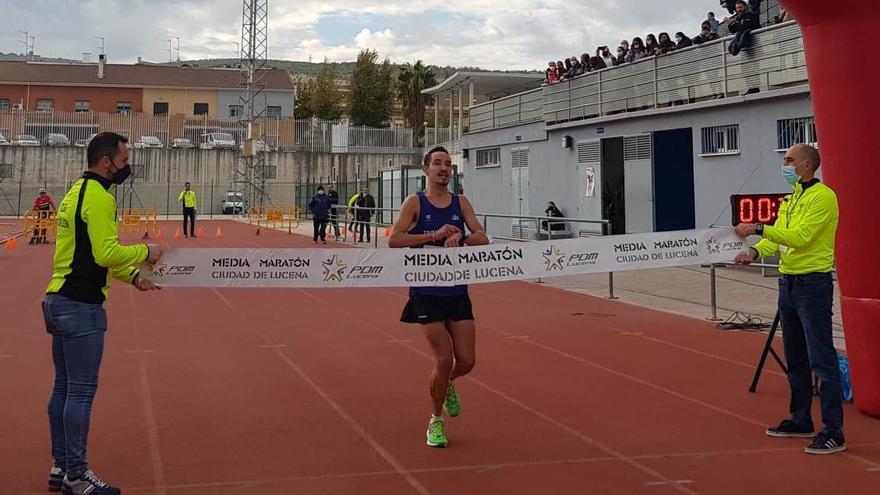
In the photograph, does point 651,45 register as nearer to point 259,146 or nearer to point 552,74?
point 552,74

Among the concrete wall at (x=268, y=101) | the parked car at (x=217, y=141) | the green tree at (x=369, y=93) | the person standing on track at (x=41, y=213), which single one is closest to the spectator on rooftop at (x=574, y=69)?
the person standing on track at (x=41, y=213)

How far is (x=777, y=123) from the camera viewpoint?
57.6 ft

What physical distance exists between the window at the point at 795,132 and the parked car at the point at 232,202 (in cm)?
4134

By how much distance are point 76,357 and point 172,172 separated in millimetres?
52598

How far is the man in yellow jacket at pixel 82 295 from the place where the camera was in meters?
4.52

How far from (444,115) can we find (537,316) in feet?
251

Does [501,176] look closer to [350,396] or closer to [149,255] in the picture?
[350,396]

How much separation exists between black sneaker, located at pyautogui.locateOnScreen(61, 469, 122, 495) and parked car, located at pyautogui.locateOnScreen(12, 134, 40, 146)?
54.9m

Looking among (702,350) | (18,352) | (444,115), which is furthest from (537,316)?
(444,115)

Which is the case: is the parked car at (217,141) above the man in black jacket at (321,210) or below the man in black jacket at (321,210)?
above

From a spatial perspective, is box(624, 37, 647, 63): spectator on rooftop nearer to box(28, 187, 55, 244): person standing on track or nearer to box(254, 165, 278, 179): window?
box(28, 187, 55, 244): person standing on track

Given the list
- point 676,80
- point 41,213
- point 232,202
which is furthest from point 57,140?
point 676,80

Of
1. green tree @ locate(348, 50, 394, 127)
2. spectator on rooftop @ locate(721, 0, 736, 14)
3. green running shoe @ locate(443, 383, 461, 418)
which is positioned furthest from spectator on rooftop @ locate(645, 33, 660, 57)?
green tree @ locate(348, 50, 394, 127)

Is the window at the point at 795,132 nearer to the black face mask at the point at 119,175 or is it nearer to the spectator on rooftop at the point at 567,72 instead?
the spectator on rooftop at the point at 567,72
